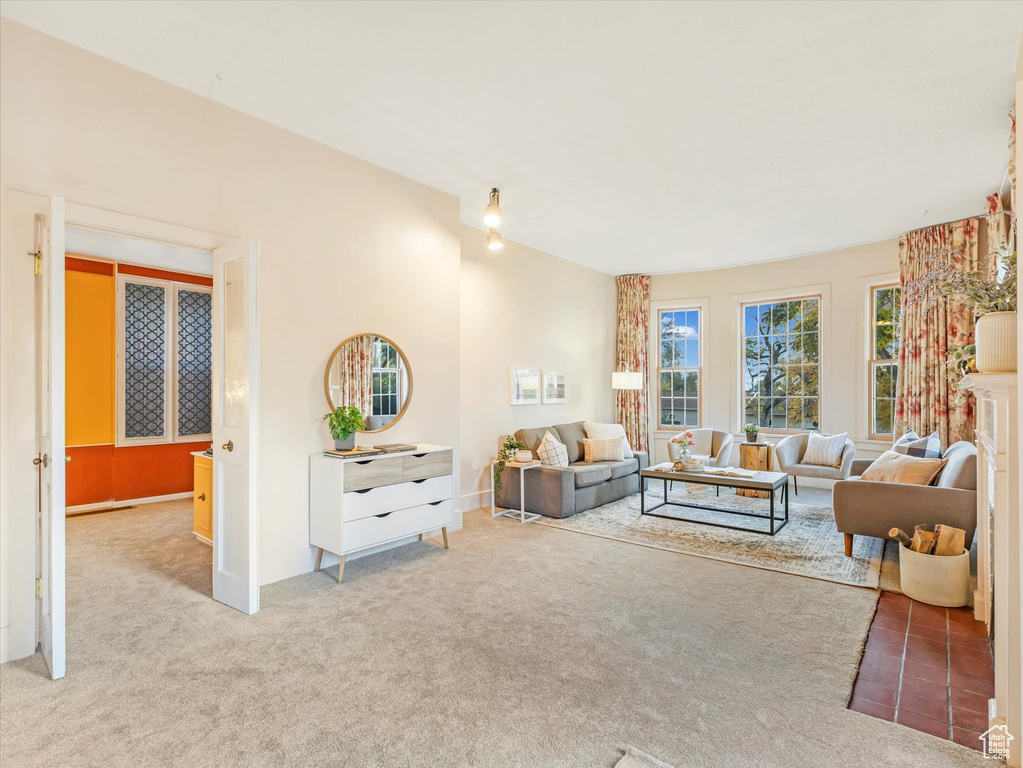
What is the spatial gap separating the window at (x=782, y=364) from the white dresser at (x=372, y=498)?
5.04 meters

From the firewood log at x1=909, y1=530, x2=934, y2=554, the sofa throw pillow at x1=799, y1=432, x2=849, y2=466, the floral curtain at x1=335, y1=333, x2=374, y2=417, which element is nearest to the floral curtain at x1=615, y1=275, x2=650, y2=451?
the sofa throw pillow at x1=799, y1=432, x2=849, y2=466

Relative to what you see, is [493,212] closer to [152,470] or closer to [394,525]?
[394,525]

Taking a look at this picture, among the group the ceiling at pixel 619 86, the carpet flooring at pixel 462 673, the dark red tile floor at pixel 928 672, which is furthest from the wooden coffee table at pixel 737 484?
the ceiling at pixel 619 86

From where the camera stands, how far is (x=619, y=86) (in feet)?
9.98

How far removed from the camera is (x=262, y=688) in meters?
2.26

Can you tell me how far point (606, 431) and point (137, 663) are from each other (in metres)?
5.17

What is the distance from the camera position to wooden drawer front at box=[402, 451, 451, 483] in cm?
387

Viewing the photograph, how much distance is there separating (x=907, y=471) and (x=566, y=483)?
2691 mm

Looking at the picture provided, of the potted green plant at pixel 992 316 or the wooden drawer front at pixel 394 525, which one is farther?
the wooden drawer front at pixel 394 525

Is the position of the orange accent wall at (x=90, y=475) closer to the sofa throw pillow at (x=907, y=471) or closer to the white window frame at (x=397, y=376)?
the white window frame at (x=397, y=376)

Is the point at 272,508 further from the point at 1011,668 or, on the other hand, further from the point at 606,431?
the point at 606,431

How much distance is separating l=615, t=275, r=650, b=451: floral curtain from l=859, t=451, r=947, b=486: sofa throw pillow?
3.79m

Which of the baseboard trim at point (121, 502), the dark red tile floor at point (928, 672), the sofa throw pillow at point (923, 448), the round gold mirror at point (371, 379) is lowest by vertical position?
the baseboard trim at point (121, 502)

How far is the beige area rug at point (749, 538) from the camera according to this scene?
146 inches
